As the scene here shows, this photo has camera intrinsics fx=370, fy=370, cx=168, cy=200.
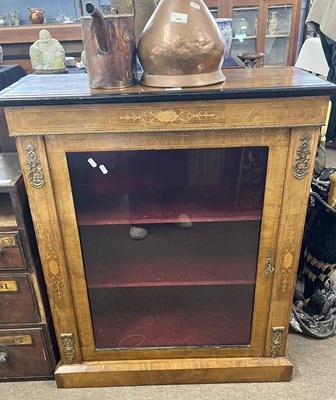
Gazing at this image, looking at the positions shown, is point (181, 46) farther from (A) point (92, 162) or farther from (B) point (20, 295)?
(B) point (20, 295)

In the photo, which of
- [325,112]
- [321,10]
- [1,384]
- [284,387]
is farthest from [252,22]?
[1,384]

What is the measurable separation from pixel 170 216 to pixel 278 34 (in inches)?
125

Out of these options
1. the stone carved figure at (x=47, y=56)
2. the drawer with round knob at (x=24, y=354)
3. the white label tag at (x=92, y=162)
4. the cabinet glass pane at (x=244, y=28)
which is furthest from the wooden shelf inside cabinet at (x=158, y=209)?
the cabinet glass pane at (x=244, y=28)

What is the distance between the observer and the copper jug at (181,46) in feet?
2.76

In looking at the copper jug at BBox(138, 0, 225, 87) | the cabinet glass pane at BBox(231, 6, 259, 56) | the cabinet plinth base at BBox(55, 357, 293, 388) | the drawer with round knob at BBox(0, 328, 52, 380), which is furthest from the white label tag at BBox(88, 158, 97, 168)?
the cabinet glass pane at BBox(231, 6, 259, 56)

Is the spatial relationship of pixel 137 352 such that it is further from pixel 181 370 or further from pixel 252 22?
pixel 252 22

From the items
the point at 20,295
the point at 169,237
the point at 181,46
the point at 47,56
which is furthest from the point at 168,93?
the point at 47,56

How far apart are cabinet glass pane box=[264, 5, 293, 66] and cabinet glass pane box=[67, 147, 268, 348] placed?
3.06 m

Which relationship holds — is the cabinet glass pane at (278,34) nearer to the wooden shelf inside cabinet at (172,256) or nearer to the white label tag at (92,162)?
the wooden shelf inside cabinet at (172,256)

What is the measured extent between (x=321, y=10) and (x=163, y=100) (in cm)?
165

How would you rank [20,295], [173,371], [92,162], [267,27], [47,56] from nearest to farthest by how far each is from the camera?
[92,162], [20,295], [173,371], [47,56], [267,27]

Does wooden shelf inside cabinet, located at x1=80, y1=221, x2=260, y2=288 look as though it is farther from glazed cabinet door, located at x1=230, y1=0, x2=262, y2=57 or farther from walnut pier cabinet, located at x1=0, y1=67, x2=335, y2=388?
glazed cabinet door, located at x1=230, y1=0, x2=262, y2=57

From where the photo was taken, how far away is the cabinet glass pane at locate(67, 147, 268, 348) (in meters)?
0.99

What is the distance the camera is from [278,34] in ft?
11.7
